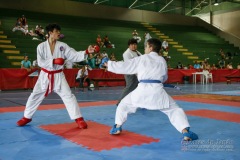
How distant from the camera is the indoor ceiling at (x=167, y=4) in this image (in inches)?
902

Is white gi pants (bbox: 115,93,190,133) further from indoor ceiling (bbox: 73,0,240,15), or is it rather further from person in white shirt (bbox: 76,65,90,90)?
indoor ceiling (bbox: 73,0,240,15)

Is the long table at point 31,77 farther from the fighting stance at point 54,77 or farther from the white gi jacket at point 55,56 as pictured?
the white gi jacket at point 55,56

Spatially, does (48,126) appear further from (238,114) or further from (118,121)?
(238,114)

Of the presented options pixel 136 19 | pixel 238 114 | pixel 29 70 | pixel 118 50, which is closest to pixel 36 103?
pixel 238 114

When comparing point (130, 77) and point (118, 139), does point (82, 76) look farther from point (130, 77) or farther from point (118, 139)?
point (118, 139)

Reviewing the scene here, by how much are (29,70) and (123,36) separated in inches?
392

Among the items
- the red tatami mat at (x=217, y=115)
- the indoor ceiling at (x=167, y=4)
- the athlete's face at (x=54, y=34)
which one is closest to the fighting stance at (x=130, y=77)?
the red tatami mat at (x=217, y=115)

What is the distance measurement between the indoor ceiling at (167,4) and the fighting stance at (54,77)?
59.3 feet

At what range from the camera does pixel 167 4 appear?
993 inches

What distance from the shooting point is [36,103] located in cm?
428

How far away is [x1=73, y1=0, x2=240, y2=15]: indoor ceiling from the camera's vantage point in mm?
22906

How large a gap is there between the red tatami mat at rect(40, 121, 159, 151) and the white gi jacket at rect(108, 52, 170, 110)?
43 cm

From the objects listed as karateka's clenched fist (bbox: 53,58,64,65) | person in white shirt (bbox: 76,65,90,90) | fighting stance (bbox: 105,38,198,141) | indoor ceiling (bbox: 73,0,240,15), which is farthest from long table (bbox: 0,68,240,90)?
indoor ceiling (bbox: 73,0,240,15)

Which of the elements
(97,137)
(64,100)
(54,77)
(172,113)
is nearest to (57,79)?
(54,77)
